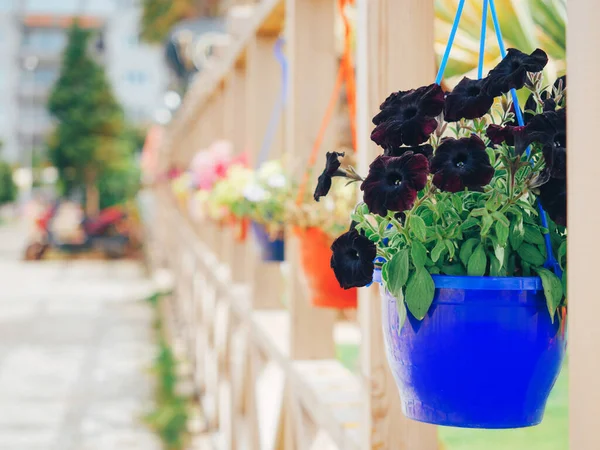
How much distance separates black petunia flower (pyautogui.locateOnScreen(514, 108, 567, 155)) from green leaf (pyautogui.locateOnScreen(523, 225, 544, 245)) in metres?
0.09

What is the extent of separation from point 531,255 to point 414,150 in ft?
0.54

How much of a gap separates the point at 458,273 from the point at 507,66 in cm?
22

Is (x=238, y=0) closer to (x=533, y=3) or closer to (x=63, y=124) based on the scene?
(x=533, y=3)

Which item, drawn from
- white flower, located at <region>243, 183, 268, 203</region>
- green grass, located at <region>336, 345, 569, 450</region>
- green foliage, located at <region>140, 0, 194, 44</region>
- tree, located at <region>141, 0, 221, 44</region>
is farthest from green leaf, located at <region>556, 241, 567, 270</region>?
green foliage, located at <region>140, 0, 194, 44</region>

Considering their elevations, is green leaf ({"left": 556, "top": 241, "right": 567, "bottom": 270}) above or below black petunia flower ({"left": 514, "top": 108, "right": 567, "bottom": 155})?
below

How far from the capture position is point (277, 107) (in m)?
2.64

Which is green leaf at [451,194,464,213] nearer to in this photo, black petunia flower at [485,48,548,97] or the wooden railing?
black petunia flower at [485,48,548,97]

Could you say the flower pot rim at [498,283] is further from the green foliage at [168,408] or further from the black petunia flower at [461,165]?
the green foliage at [168,408]

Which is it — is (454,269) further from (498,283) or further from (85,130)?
(85,130)

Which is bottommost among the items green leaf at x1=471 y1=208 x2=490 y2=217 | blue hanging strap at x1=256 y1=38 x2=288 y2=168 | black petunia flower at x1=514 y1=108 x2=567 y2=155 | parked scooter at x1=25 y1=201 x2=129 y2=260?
parked scooter at x1=25 y1=201 x2=129 y2=260

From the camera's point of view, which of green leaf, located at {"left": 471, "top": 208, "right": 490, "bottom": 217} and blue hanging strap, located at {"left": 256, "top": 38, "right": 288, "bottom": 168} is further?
blue hanging strap, located at {"left": 256, "top": 38, "right": 288, "bottom": 168}

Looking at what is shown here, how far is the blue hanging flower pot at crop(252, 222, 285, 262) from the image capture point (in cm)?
248

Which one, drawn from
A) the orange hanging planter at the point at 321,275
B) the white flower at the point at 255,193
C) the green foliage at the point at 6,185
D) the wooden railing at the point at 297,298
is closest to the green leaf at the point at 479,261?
the wooden railing at the point at 297,298

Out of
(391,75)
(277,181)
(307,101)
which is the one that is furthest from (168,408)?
(391,75)
